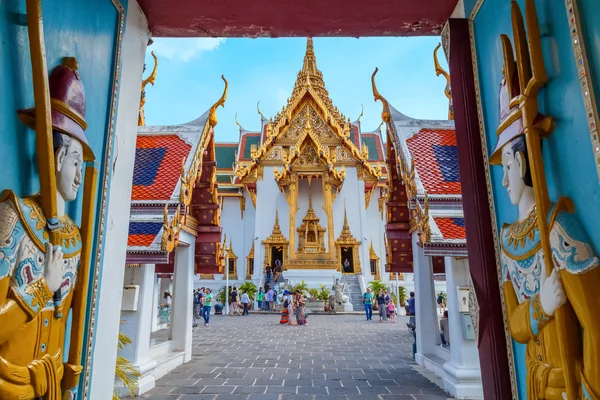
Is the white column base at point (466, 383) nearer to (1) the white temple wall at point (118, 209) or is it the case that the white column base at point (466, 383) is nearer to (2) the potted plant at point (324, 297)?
(1) the white temple wall at point (118, 209)

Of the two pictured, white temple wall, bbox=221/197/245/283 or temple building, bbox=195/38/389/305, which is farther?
white temple wall, bbox=221/197/245/283

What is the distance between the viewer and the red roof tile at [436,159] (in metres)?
4.74

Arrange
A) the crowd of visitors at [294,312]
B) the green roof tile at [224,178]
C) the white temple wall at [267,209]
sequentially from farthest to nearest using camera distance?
1. the green roof tile at [224,178]
2. the white temple wall at [267,209]
3. the crowd of visitors at [294,312]

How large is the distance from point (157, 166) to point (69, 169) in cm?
441

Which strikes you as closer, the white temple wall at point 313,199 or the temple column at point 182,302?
the temple column at point 182,302

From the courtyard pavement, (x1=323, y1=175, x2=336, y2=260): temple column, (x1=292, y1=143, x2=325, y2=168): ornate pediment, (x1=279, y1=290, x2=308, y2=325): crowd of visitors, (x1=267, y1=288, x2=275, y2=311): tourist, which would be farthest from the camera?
(x1=292, y1=143, x2=325, y2=168): ornate pediment

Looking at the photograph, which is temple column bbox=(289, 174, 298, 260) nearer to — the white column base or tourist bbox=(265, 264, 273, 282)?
tourist bbox=(265, 264, 273, 282)

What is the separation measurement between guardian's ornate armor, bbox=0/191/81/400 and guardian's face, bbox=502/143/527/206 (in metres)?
1.62

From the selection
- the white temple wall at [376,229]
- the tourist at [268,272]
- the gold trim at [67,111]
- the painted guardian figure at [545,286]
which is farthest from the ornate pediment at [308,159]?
the gold trim at [67,111]

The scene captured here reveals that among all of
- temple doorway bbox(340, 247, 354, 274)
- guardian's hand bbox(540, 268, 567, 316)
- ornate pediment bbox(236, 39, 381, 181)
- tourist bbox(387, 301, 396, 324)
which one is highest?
ornate pediment bbox(236, 39, 381, 181)

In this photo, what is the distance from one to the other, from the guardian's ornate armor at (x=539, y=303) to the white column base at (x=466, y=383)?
2754 millimetres

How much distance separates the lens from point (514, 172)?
1.49 m

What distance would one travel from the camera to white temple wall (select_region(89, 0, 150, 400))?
1924mm

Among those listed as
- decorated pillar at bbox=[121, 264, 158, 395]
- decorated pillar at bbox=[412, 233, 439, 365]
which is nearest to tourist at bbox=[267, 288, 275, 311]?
decorated pillar at bbox=[412, 233, 439, 365]
